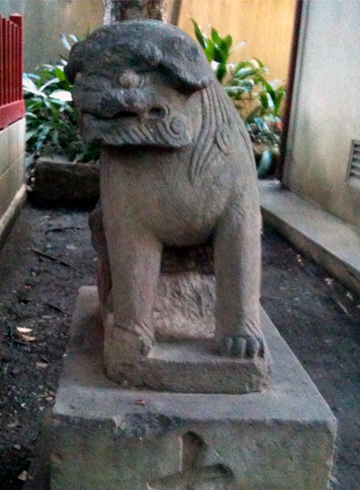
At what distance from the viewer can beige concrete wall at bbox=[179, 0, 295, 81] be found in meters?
6.61

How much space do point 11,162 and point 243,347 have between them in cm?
296

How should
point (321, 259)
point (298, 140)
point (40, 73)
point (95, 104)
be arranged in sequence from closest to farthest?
point (95, 104), point (321, 259), point (298, 140), point (40, 73)

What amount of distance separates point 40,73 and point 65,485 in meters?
5.67

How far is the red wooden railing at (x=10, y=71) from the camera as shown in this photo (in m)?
3.40

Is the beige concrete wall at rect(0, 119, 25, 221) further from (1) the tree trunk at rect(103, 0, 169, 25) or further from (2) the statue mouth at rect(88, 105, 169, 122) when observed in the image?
(2) the statue mouth at rect(88, 105, 169, 122)

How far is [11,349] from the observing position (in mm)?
2449

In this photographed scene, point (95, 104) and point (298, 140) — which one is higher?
point (95, 104)

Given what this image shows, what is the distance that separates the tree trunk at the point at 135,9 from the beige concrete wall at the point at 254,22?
9.23 ft

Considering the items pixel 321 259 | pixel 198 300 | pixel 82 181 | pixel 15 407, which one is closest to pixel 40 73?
pixel 82 181

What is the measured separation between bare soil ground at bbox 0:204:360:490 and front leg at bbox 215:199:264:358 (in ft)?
2.51

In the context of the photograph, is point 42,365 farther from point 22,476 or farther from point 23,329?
point 22,476

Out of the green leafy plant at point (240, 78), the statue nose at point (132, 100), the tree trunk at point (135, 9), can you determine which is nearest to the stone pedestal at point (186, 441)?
the statue nose at point (132, 100)

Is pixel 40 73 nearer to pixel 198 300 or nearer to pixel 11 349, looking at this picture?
pixel 11 349

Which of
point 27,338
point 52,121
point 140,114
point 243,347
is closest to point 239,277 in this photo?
point 243,347
